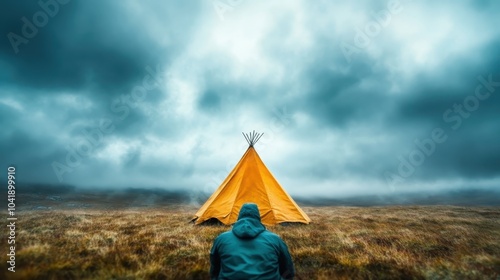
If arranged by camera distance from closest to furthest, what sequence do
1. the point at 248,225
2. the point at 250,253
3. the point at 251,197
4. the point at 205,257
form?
the point at 250,253 → the point at 248,225 → the point at 205,257 → the point at 251,197

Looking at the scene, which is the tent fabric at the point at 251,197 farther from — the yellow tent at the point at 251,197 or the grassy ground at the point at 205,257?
the grassy ground at the point at 205,257

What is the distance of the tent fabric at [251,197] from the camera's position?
12383mm

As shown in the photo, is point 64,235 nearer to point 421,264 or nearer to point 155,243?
point 155,243

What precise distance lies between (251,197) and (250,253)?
9238 millimetres

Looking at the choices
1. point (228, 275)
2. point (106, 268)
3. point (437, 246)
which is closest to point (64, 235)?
point (106, 268)

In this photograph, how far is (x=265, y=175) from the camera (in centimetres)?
1385

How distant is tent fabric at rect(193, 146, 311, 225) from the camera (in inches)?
488

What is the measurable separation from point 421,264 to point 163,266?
6009mm

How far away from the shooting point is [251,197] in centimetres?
1280

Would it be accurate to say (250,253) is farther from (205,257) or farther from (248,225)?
(205,257)

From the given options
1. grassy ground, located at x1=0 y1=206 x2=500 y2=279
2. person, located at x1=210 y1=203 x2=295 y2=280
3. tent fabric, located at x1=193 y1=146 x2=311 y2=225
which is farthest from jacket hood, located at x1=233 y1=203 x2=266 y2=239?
tent fabric, located at x1=193 y1=146 x2=311 y2=225

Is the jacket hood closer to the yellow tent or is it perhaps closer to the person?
the person

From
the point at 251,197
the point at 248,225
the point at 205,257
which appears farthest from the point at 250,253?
the point at 251,197

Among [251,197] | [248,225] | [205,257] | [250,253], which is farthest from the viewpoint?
[251,197]
